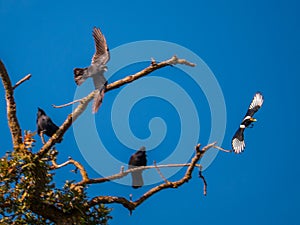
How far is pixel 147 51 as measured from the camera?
12234 mm

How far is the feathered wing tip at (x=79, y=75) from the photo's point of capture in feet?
30.8

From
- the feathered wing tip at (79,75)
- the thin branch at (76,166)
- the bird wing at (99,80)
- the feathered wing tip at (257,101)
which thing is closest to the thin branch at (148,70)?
the bird wing at (99,80)

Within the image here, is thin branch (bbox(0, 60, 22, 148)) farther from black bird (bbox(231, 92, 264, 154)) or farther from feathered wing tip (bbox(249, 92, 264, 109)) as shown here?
feathered wing tip (bbox(249, 92, 264, 109))

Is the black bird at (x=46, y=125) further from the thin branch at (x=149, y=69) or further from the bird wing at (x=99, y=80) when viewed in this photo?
the thin branch at (x=149, y=69)

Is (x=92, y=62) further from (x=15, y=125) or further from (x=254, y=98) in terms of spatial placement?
(x=254, y=98)

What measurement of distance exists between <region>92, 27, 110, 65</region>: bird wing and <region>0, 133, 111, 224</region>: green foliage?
1533 millimetres

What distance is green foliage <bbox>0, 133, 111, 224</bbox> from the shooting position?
8.38 metres

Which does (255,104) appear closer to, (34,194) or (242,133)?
(242,133)

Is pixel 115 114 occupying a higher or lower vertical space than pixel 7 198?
higher

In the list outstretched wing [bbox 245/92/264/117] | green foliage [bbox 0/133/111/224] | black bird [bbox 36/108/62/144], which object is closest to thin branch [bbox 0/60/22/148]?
green foliage [bbox 0/133/111/224]

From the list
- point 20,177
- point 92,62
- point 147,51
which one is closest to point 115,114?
point 147,51

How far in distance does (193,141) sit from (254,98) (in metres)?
1.64

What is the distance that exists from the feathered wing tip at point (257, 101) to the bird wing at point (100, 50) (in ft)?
11.4

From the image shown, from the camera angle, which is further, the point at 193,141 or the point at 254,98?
the point at 254,98
